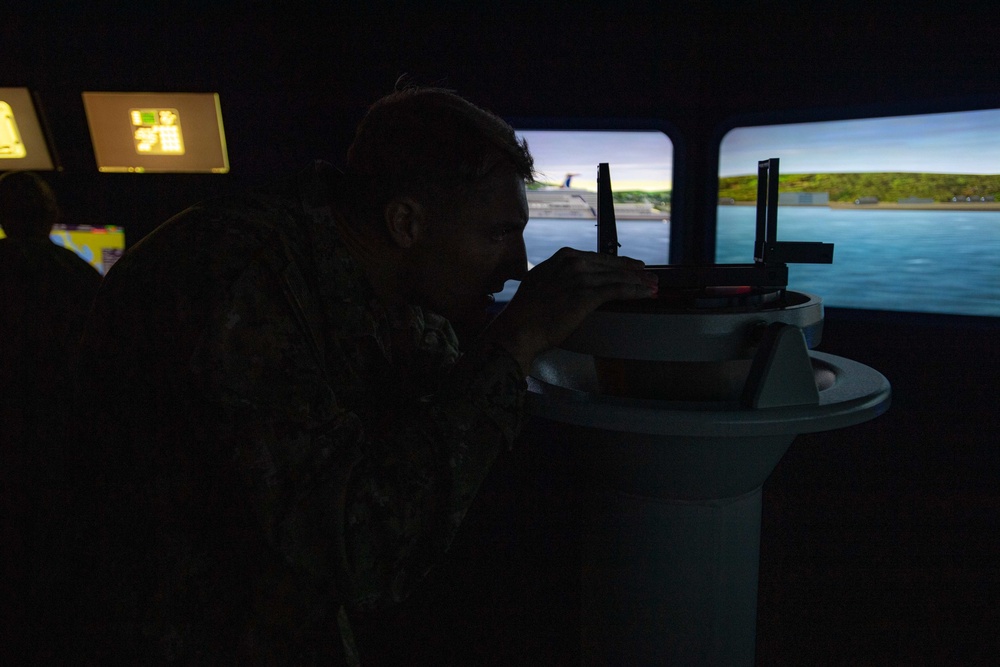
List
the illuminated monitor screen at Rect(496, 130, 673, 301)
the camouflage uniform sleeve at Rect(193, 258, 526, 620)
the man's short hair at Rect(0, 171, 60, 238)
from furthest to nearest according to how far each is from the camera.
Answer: the illuminated monitor screen at Rect(496, 130, 673, 301) < the man's short hair at Rect(0, 171, 60, 238) < the camouflage uniform sleeve at Rect(193, 258, 526, 620)

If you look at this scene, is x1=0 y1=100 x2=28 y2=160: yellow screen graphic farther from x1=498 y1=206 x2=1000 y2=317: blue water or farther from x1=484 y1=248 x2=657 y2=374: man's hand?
x1=484 y1=248 x2=657 y2=374: man's hand

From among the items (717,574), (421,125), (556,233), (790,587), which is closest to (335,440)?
(421,125)

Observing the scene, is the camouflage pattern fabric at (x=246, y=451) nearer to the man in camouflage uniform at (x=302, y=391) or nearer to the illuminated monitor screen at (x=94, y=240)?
the man in camouflage uniform at (x=302, y=391)

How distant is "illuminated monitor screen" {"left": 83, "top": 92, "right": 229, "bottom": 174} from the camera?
3131mm

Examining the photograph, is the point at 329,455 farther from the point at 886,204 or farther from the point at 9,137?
the point at 9,137

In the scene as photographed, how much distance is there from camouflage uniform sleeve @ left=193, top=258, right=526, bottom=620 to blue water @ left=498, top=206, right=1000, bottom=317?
81.4 inches

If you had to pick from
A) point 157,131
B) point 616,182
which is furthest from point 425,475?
point 157,131

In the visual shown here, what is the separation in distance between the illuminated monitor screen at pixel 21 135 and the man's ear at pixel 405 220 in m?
3.08

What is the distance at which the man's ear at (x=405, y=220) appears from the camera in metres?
0.97

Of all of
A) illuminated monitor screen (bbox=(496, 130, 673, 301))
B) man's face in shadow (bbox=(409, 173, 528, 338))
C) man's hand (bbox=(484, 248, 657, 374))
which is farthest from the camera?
illuminated monitor screen (bbox=(496, 130, 673, 301))

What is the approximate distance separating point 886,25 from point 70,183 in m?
3.59

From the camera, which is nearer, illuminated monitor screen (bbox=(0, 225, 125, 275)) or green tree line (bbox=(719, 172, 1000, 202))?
green tree line (bbox=(719, 172, 1000, 202))

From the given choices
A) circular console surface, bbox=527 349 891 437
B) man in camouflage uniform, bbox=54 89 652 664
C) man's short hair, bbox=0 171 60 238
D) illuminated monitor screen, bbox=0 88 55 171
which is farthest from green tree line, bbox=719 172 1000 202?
illuminated monitor screen, bbox=0 88 55 171

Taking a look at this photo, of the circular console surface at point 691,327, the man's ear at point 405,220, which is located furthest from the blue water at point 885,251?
the man's ear at point 405,220
